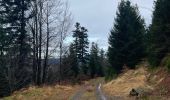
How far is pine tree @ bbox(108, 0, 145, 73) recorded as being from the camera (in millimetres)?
49875

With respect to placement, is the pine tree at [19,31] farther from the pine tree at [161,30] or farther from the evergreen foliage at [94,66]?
the evergreen foliage at [94,66]

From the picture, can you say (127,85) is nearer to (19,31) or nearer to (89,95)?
(89,95)

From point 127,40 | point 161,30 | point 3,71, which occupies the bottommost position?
point 3,71

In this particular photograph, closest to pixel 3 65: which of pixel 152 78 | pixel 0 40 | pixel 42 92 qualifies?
pixel 0 40

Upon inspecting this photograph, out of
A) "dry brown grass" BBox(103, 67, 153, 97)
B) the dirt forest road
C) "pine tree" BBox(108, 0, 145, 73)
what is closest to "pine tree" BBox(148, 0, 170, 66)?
"dry brown grass" BBox(103, 67, 153, 97)

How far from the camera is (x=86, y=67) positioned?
10856 centimetres

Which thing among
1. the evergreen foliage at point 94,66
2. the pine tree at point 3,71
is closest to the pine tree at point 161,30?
the pine tree at point 3,71

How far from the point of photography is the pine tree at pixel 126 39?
164 feet

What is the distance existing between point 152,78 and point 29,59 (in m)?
23.6

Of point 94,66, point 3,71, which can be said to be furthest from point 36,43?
point 94,66

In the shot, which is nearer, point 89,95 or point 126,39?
point 89,95

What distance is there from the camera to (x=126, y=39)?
5081cm

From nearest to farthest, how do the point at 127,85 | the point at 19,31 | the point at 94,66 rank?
the point at 127,85 < the point at 19,31 < the point at 94,66

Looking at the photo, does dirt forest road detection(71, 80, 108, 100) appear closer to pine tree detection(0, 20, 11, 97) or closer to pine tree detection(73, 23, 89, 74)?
pine tree detection(0, 20, 11, 97)
